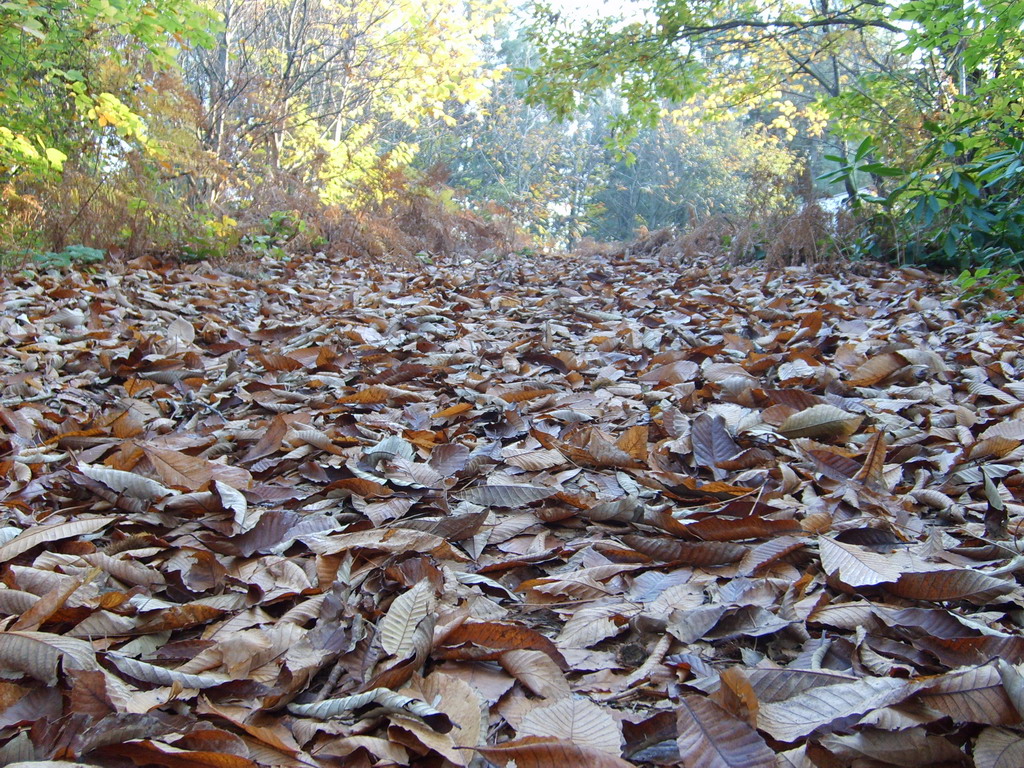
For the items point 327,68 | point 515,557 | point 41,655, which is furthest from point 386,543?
point 327,68

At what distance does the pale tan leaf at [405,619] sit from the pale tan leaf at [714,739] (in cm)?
45

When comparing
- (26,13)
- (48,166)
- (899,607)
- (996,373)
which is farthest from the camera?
(48,166)

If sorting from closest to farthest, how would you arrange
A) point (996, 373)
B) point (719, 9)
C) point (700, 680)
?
point (700, 680) < point (996, 373) < point (719, 9)

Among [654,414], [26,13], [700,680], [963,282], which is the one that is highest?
Result: [26,13]

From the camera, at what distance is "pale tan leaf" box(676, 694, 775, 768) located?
2.98 ft

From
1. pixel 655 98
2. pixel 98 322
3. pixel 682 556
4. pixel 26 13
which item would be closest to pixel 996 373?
pixel 682 556

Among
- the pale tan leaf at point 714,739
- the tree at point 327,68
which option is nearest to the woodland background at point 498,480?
the pale tan leaf at point 714,739

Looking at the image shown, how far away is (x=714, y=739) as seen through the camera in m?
0.94

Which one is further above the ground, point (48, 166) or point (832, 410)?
point (48, 166)

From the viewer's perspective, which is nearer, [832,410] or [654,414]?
[832,410]

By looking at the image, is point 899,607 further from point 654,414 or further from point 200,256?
point 200,256

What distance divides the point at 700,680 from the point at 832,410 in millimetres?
1280

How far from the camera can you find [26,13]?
3.68 meters

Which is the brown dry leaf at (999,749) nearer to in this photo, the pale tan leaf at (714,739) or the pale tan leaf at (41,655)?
the pale tan leaf at (714,739)
